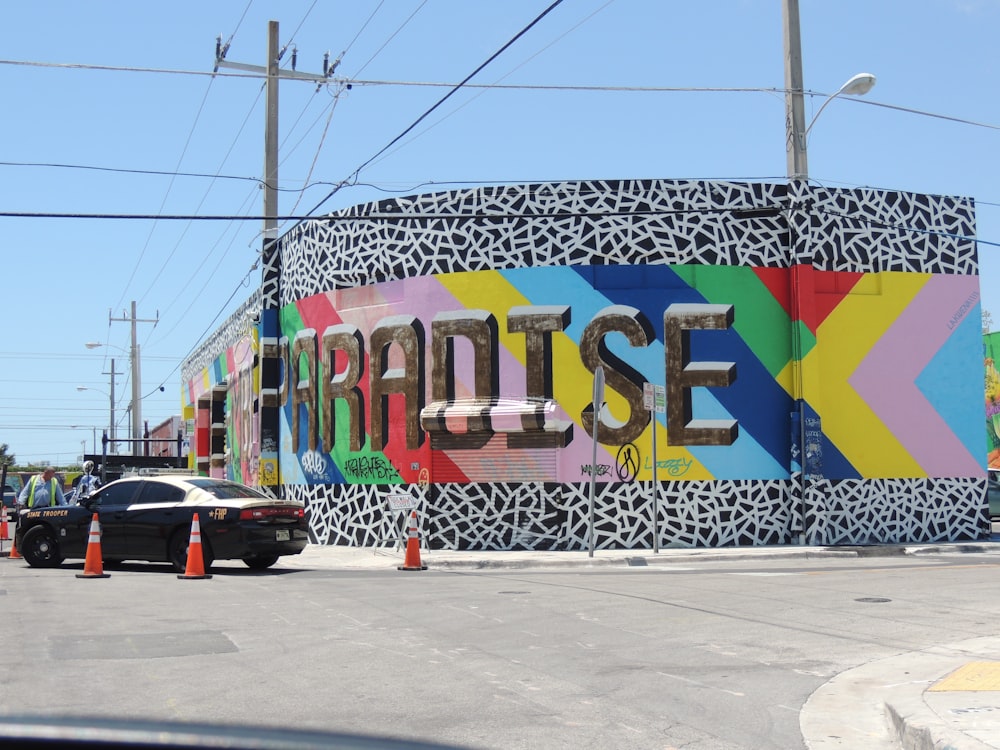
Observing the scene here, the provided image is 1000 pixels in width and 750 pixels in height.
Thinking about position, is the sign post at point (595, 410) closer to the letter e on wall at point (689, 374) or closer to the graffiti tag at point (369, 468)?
the letter e on wall at point (689, 374)

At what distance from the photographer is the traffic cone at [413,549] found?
1877 cm

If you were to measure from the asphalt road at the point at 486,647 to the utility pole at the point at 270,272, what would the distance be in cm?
1108

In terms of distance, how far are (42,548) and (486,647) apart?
11898mm

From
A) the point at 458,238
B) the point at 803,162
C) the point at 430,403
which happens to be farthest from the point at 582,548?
the point at 803,162

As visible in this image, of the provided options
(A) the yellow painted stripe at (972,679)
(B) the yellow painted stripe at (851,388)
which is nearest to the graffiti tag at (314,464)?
(B) the yellow painted stripe at (851,388)

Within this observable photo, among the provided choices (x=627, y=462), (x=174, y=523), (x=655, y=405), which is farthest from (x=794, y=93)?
(x=174, y=523)

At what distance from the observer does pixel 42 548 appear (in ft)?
64.4

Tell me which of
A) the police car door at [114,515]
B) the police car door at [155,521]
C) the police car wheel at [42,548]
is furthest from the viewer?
the police car wheel at [42,548]

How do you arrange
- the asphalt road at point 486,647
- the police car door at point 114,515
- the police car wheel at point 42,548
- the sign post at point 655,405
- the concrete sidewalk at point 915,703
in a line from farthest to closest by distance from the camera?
the sign post at point 655,405, the police car wheel at point 42,548, the police car door at point 114,515, the asphalt road at point 486,647, the concrete sidewalk at point 915,703

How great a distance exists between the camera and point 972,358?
24188 mm

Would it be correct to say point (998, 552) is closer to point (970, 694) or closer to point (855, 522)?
point (855, 522)

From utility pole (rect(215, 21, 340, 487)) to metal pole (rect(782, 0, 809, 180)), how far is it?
35.7 feet

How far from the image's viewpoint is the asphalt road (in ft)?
24.7

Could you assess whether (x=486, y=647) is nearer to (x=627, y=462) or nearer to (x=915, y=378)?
(x=627, y=462)
